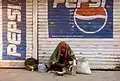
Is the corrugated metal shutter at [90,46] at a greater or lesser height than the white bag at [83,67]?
greater

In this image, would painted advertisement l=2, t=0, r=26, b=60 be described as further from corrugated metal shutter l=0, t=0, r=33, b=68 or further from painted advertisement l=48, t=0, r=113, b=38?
painted advertisement l=48, t=0, r=113, b=38

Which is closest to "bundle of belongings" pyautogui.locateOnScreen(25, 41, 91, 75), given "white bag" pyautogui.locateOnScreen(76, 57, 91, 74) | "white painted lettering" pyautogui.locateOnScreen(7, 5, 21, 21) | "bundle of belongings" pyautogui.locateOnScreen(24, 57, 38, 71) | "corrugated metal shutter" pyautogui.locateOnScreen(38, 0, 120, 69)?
"white bag" pyautogui.locateOnScreen(76, 57, 91, 74)

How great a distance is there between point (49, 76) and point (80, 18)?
2.05m

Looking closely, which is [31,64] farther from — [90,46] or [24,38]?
[90,46]

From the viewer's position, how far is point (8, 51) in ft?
37.1

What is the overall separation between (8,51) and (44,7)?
1725 mm

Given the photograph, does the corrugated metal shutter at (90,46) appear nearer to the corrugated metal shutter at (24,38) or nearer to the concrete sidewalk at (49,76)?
the corrugated metal shutter at (24,38)

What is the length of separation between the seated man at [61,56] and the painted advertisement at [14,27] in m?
1.12

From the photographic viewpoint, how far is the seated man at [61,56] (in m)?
10.6

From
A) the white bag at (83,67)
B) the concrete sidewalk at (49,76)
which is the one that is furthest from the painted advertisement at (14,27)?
the white bag at (83,67)

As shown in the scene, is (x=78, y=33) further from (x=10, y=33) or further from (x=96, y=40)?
(x=10, y=33)

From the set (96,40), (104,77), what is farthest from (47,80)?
(96,40)

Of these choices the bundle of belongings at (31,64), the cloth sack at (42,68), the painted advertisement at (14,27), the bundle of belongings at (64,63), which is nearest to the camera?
the bundle of belongings at (64,63)

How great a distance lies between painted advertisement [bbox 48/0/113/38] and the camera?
435 inches
